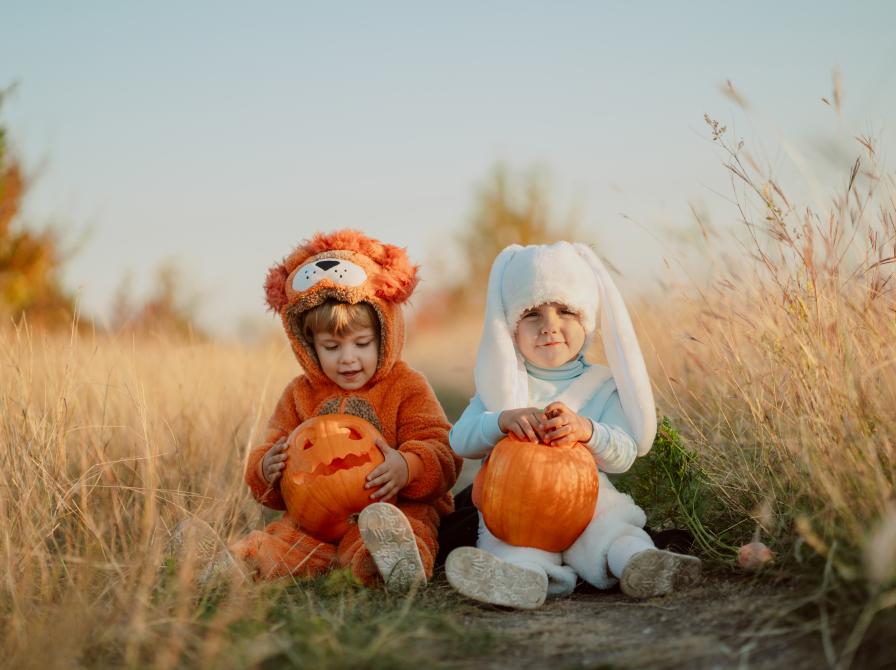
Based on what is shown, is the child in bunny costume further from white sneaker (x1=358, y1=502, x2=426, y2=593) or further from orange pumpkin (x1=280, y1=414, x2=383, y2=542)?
orange pumpkin (x1=280, y1=414, x2=383, y2=542)

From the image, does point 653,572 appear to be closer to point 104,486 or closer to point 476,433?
point 476,433

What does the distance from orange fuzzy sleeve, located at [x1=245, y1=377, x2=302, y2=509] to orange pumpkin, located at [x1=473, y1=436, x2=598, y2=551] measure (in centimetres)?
116

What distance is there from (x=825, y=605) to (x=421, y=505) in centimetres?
199

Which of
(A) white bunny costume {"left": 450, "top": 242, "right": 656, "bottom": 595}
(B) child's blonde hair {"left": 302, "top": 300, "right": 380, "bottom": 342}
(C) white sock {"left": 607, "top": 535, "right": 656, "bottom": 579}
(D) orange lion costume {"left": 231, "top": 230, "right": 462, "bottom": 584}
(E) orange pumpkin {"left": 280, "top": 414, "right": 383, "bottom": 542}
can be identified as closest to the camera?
(C) white sock {"left": 607, "top": 535, "right": 656, "bottom": 579}

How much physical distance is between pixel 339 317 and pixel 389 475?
773 mm

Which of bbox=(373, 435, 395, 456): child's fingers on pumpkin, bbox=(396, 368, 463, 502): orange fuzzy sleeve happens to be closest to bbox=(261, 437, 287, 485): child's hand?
bbox=(373, 435, 395, 456): child's fingers on pumpkin

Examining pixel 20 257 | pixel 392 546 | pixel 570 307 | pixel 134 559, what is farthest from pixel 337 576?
pixel 20 257

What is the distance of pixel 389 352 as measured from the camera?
438 centimetres

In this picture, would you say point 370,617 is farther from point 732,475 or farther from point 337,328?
point 732,475

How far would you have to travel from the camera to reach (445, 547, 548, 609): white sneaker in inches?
133

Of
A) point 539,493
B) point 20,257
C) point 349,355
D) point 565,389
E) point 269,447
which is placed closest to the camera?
point 539,493

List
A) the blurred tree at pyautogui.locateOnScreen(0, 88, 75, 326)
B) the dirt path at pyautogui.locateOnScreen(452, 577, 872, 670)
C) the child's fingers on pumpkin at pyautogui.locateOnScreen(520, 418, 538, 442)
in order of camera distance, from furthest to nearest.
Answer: the blurred tree at pyautogui.locateOnScreen(0, 88, 75, 326)
the child's fingers on pumpkin at pyautogui.locateOnScreen(520, 418, 538, 442)
the dirt path at pyautogui.locateOnScreen(452, 577, 872, 670)

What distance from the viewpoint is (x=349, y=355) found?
14.1 ft

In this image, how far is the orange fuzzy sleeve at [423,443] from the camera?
4207 millimetres
